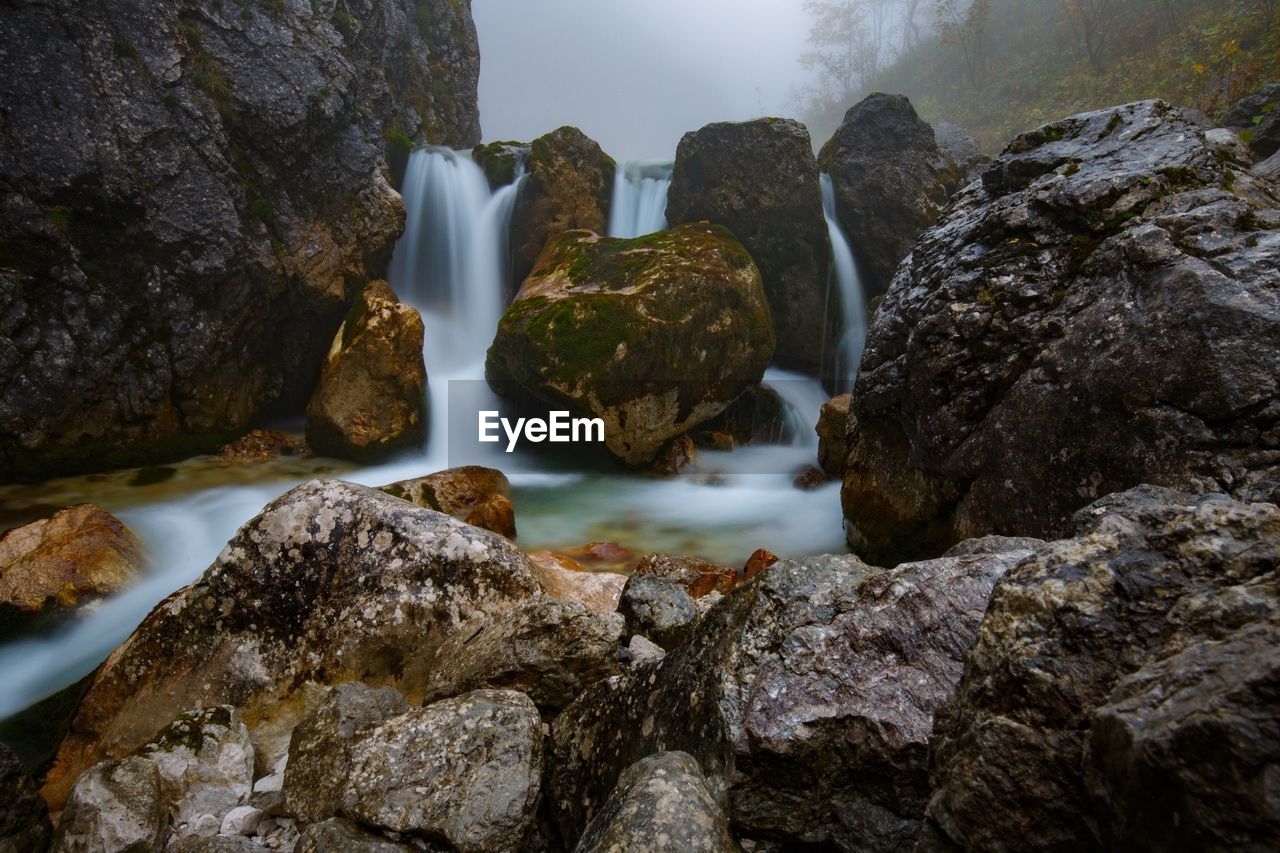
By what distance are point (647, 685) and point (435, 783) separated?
85cm

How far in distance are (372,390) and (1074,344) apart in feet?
30.5

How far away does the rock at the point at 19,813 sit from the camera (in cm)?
290

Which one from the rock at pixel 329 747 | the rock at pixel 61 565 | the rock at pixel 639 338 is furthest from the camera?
the rock at pixel 639 338

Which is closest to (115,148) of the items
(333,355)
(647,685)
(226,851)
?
(333,355)

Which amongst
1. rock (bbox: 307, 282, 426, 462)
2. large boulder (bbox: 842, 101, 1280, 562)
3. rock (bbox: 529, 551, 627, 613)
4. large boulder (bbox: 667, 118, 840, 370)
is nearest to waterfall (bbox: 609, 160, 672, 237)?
large boulder (bbox: 667, 118, 840, 370)

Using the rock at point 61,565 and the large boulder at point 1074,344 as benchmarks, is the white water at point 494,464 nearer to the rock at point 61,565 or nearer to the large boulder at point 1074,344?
the rock at point 61,565

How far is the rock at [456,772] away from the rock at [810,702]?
0.18 m

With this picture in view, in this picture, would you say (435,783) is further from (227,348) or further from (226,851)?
(227,348)

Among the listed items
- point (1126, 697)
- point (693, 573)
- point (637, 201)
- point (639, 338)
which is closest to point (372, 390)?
point (639, 338)

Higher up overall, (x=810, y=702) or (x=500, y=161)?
(x=500, y=161)

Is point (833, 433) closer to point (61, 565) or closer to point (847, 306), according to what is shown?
point (847, 306)

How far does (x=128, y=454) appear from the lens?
366 inches

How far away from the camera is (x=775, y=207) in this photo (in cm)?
1351

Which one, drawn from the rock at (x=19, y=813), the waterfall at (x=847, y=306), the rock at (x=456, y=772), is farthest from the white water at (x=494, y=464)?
the rock at (x=456, y=772)
